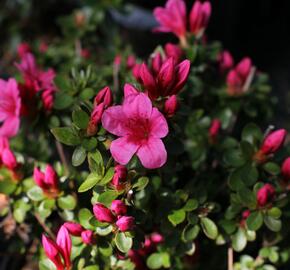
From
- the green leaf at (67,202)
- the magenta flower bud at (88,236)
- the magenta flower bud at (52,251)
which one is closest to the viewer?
the magenta flower bud at (52,251)

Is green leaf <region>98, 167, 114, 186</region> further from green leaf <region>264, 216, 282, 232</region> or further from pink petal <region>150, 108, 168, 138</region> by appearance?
green leaf <region>264, 216, 282, 232</region>

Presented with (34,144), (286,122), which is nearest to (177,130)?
(34,144)

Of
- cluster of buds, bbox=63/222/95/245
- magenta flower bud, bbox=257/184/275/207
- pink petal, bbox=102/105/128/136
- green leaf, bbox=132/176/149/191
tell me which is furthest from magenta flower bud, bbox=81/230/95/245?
magenta flower bud, bbox=257/184/275/207

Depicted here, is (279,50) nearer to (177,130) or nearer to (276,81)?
(276,81)

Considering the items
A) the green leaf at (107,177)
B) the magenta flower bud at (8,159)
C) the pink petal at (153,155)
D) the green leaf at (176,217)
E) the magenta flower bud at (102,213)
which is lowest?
the green leaf at (176,217)

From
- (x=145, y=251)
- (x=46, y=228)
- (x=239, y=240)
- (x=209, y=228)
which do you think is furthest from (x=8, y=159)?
(x=239, y=240)

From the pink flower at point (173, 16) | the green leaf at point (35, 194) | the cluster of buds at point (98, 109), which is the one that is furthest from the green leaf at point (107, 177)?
the pink flower at point (173, 16)

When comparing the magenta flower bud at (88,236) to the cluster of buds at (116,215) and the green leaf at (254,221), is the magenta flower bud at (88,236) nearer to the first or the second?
the cluster of buds at (116,215)
